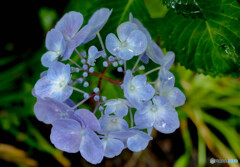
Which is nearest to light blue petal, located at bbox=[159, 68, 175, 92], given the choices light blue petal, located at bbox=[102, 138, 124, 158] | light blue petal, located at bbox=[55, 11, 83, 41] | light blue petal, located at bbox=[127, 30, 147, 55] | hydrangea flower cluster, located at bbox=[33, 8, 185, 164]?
hydrangea flower cluster, located at bbox=[33, 8, 185, 164]

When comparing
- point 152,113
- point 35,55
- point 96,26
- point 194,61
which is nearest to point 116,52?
point 96,26

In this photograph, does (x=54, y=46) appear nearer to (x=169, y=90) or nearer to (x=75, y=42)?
(x=75, y=42)

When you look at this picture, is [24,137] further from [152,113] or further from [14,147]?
[152,113]

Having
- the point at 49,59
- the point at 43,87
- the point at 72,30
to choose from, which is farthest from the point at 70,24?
the point at 43,87

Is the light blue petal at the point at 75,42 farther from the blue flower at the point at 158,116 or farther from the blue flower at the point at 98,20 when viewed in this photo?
the blue flower at the point at 158,116

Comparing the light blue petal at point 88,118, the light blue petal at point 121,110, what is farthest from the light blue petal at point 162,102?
the light blue petal at point 88,118
